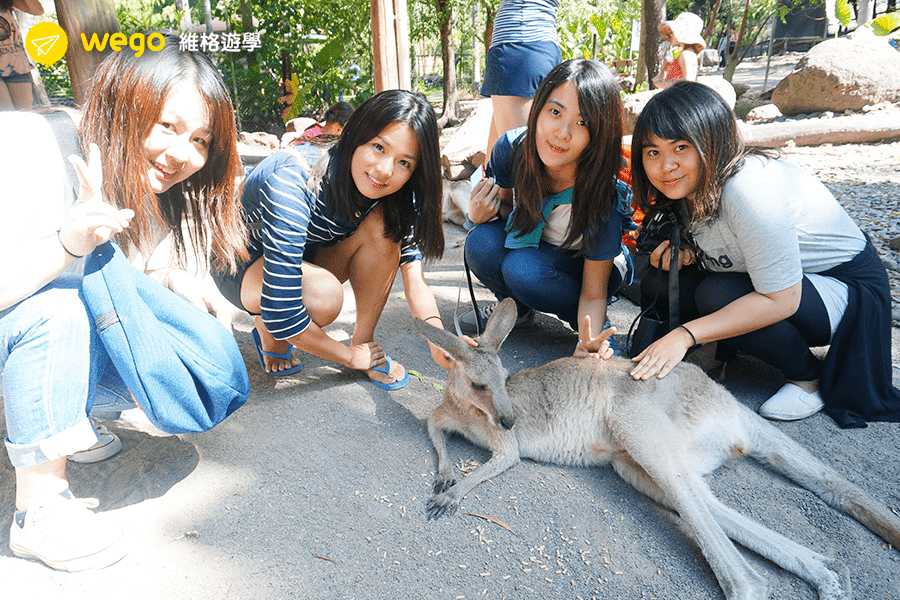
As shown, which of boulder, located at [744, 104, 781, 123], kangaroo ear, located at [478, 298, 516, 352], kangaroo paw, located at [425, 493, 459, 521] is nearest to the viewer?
kangaroo paw, located at [425, 493, 459, 521]

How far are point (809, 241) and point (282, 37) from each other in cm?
763

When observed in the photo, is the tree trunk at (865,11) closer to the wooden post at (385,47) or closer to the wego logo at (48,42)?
the wooden post at (385,47)

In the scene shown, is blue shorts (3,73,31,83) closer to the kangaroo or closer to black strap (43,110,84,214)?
black strap (43,110,84,214)

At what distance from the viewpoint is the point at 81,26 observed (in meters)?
2.92

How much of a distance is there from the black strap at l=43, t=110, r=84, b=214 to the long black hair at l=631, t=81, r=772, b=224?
1.69 metres

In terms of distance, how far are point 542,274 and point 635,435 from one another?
859 mm

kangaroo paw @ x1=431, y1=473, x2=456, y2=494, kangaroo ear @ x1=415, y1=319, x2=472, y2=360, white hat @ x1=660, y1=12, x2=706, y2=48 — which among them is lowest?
kangaroo paw @ x1=431, y1=473, x2=456, y2=494

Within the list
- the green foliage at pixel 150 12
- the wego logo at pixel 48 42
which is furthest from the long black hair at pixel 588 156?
the green foliage at pixel 150 12

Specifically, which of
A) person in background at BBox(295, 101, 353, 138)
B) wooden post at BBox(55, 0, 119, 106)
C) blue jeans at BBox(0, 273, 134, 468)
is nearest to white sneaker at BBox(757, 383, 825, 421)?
blue jeans at BBox(0, 273, 134, 468)

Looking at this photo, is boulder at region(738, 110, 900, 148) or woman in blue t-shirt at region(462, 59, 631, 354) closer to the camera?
woman in blue t-shirt at region(462, 59, 631, 354)

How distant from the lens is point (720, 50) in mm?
17828

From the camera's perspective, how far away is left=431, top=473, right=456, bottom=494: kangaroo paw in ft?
6.10

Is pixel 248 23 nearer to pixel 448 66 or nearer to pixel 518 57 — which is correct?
pixel 448 66

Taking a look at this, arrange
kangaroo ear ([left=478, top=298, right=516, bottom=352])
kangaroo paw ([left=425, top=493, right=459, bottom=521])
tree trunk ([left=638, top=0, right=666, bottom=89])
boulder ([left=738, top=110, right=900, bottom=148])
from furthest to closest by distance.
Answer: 1. tree trunk ([left=638, top=0, right=666, bottom=89])
2. boulder ([left=738, top=110, right=900, bottom=148])
3. kangaroo ear ([left=478, top=298, right=516, bottom=352])
4. kangaroo paw ([left=425, top=493, right=459, bottom=521])
